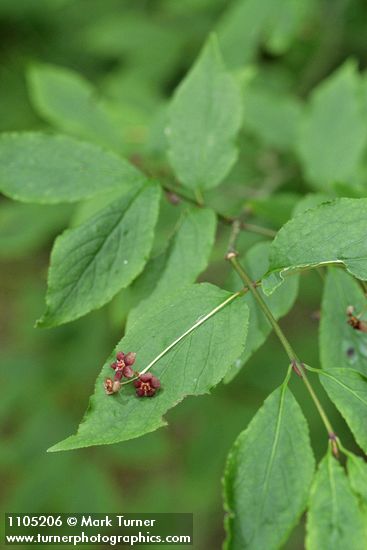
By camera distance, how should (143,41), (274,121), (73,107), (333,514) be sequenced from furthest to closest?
(143,41) < (274,121) < (73,107) < (333,514)

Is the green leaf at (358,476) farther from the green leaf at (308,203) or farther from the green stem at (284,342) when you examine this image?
the green leaf at (308,203)

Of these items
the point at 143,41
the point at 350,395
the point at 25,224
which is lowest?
the point at 350,395

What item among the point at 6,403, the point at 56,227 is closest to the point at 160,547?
the point at 6,403

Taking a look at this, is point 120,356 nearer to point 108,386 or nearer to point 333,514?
point 108,386

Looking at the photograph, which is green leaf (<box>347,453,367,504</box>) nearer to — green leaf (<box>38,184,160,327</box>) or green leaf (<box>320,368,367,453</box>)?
green leaf (<box>320,368,367,453</box>)

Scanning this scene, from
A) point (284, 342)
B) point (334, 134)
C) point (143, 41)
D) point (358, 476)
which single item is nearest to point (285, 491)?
point (358, 476)

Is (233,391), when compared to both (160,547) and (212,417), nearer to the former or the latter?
(212,417)
